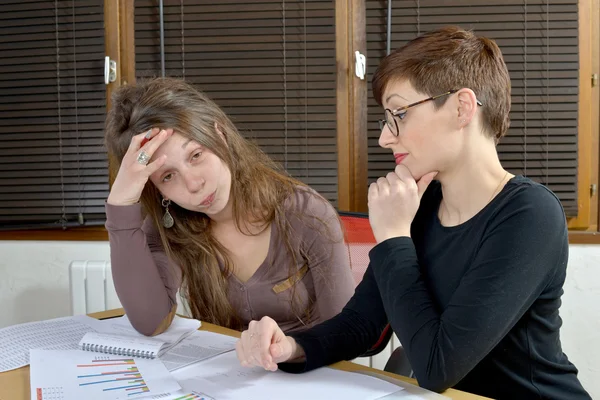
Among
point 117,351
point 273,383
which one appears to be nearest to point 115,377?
point 117,351

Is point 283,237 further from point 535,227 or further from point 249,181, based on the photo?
point 535,227

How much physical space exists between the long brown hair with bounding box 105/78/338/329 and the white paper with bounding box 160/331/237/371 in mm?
169

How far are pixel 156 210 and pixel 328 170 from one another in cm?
93

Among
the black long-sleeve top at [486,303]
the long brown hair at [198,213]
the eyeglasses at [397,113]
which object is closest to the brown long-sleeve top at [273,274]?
the long brown hair at [198,213]

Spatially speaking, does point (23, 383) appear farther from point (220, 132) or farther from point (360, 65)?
point (360, 65)

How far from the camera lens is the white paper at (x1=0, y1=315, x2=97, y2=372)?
1.23 metres

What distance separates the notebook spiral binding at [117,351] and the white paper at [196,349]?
0.03 m

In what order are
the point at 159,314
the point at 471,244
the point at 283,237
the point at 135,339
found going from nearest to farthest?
the point at 471,244 < the point at 135,339 < the point at 159,314 < the point at 283,237

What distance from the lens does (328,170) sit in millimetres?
2420

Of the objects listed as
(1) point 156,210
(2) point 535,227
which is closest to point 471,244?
(2) point 535,227

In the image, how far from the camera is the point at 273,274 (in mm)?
1546

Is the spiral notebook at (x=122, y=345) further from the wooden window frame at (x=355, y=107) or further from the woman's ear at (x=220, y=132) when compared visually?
the wooden window frame at (x=355, y=107)

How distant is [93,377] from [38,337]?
34 centimetres

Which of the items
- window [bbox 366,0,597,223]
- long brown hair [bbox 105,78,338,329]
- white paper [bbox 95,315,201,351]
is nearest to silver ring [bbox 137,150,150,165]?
long brown hair [bbox 105,78,338,329]
